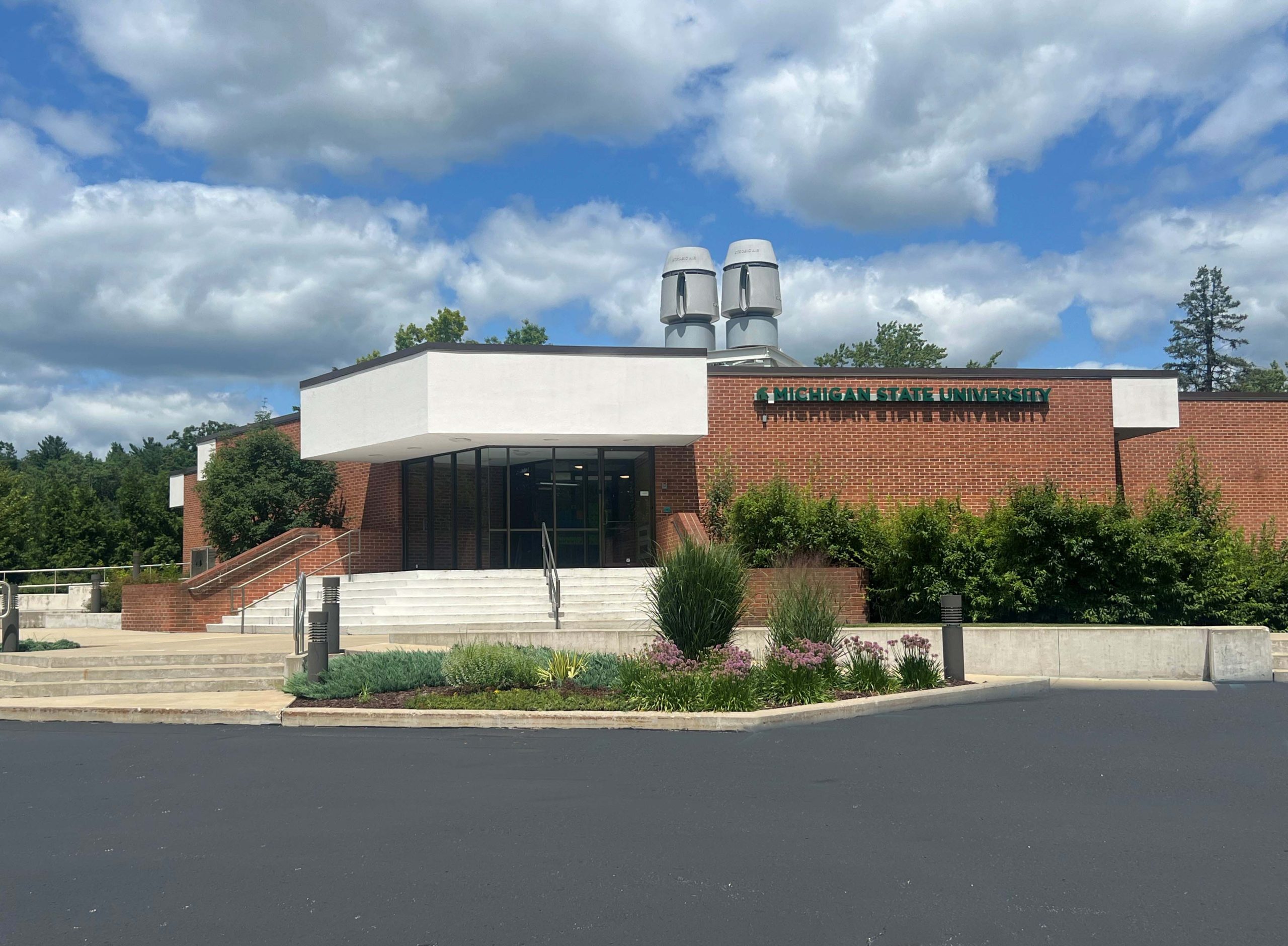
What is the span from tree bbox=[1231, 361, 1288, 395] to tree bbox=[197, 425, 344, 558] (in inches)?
2436

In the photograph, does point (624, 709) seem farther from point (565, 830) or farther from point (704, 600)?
point (565, 830)

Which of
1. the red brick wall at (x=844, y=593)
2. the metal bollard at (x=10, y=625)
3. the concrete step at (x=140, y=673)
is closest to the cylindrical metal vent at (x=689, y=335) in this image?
the red brick wall at (x=844, y=593)

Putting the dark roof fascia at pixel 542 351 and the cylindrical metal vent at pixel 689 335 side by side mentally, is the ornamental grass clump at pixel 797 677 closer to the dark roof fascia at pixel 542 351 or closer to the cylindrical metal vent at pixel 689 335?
the dark roof fascia at pixel 542 351

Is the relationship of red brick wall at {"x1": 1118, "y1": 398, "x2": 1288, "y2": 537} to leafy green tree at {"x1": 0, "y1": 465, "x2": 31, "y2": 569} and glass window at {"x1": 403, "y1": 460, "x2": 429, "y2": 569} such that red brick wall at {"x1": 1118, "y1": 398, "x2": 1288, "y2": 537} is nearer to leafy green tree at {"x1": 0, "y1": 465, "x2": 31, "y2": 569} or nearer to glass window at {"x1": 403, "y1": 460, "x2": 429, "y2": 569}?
glass window at {"x1": 403, "y1": 460, "x2": 429, "y2": 569}

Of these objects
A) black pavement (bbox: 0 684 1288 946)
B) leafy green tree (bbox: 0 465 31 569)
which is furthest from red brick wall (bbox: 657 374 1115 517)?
leafy green tree (bbox: 0 465 31 569)

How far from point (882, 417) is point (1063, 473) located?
14.7 feet

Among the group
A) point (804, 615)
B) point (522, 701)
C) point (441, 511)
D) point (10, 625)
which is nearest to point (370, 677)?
point (522, 701)

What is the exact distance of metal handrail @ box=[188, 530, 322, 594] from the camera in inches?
955

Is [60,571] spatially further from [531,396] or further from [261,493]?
[531,396]

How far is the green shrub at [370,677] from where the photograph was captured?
13.1 meters

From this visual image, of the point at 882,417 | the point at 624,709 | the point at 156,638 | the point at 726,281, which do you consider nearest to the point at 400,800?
the point at 624,709

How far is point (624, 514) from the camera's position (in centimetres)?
2567

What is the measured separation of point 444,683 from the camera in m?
13.5

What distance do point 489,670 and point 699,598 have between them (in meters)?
2.67
